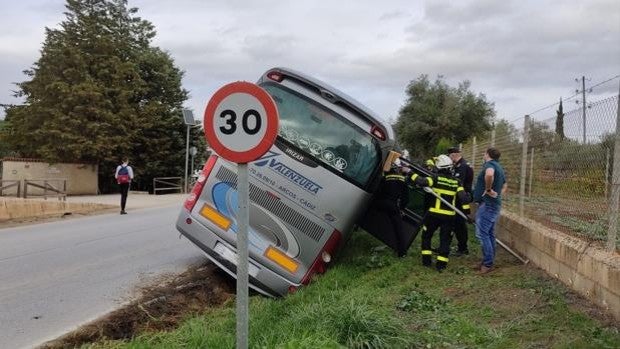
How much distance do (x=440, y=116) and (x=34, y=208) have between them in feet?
116

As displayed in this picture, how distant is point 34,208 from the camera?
1797 centimetres

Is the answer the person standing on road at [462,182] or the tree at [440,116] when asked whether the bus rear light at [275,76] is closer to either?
the person standing on road at [462,182]

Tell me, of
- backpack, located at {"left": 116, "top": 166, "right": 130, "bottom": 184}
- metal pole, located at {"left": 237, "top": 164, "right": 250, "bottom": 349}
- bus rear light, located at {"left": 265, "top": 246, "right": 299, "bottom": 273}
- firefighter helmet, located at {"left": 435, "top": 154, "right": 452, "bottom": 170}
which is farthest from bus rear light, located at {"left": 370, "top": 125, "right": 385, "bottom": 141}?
backpack, located at {"left": 116, "top": 166, "right": 130, "bottom": 184}

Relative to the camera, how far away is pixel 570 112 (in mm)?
6965

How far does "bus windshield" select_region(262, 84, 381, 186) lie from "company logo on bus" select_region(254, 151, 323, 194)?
311mm

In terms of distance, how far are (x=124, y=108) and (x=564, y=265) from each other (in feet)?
102

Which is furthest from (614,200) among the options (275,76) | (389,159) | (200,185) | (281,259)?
(200,185)

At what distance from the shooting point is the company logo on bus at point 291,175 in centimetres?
761

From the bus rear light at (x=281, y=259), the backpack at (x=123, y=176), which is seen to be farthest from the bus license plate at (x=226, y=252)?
the backpack at (x=123, y=176)

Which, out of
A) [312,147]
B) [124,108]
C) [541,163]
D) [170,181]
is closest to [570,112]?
[541,163]

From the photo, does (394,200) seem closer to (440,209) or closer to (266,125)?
(440,209)

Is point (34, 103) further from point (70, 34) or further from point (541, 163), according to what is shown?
point (541, 163)

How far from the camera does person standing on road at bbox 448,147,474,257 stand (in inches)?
371

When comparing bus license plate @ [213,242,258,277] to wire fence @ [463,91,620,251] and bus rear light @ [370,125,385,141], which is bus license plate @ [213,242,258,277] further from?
wire fence @ [463,91,620,251]
